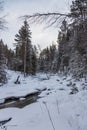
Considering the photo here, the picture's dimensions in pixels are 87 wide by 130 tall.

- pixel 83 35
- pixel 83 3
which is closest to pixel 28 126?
pixel 83 35

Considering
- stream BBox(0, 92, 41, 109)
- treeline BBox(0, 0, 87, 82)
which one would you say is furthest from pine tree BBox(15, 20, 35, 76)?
stream BBox(0, 92, 41, 109)

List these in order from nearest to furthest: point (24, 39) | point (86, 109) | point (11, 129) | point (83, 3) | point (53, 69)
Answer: point (83, 3)
point (11, 129)
point (86, 109)
point (24, 39)
point (53, 69)

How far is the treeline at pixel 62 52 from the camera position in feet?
22.7

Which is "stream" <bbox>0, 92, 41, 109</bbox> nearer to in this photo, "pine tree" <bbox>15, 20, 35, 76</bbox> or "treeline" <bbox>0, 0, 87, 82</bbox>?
"treeline" <bbox>0, 0, 87, 82</bbox>

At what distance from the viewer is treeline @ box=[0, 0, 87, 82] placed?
6.91 meters

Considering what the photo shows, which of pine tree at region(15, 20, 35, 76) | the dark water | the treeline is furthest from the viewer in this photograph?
pine tree at region(15, 20, 35, 76)

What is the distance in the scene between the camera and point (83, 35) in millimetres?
7141

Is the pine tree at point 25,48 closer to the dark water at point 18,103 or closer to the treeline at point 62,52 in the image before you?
the treeline at point 62,52

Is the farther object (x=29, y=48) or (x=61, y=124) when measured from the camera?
(x=29, y=48)

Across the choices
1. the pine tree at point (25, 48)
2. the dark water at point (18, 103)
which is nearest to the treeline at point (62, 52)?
the pine tree at point (25, 48)

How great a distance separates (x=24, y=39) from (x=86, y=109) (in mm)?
37514

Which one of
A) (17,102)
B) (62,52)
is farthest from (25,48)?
(17,102)

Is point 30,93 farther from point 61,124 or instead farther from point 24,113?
→ point 61,124

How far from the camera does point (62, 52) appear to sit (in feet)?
69.7
